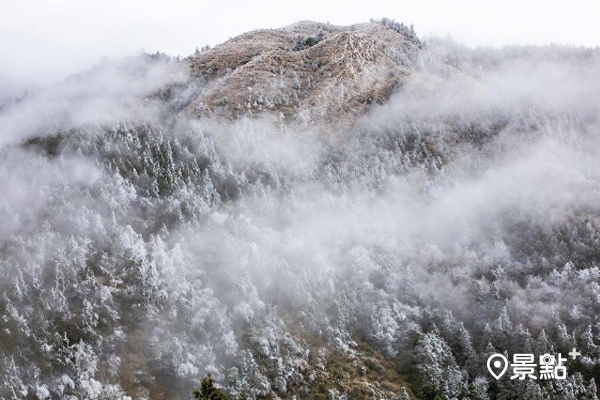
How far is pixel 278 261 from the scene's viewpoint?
139750 millimetres

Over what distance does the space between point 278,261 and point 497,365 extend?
58.5 m

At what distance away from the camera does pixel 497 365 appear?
11919cm

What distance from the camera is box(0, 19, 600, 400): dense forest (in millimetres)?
109812

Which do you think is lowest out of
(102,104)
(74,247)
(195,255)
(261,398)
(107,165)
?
(261,398)

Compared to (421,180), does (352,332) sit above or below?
below

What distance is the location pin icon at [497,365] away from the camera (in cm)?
11781

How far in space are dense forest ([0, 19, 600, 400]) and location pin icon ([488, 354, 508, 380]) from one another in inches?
65.8

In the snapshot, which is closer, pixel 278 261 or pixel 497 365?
pixel 497 365

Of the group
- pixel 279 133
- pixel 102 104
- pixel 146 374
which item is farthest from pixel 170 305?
pixel 102 104

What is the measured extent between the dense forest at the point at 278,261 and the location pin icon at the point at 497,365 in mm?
1672

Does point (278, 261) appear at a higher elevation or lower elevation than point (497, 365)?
higher

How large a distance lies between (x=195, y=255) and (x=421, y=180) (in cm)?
8754

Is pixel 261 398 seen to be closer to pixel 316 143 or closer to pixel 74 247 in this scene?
pixel 74 247

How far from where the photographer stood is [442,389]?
115 m
